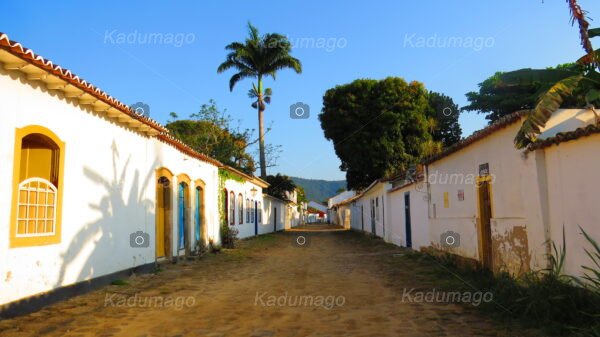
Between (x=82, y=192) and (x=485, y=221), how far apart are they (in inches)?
323

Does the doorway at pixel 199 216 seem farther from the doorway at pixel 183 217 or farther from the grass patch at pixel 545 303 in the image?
the grass patch at pixel 545 303

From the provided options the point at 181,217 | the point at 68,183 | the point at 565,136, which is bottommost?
the point at 181,217

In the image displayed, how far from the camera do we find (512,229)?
26.3 feet

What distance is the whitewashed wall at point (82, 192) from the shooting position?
20.5 ft

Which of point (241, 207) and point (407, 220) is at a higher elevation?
point (241, 207)

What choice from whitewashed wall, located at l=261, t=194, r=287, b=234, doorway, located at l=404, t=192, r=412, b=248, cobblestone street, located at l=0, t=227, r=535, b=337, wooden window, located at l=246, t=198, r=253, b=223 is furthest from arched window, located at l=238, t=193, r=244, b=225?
cobblestone street, located at l=0, t=227, r=535, b=337

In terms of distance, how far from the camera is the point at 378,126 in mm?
29578

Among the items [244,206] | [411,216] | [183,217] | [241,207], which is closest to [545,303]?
[411,216]

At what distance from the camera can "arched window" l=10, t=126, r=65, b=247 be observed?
254 inches

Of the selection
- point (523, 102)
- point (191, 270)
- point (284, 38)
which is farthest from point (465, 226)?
point (284, 38)

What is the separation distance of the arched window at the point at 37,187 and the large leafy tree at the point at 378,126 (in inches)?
923

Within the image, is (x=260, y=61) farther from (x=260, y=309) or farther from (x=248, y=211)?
(x=260, y=309)

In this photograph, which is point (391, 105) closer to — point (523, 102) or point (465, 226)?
point (523, 102)

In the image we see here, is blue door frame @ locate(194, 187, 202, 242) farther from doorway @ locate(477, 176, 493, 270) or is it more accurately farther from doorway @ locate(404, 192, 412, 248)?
doorway @ locate(477, 176, 493, 270)
